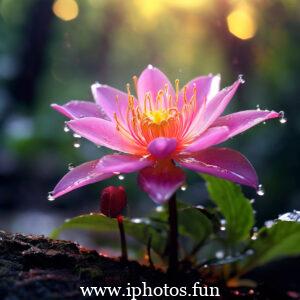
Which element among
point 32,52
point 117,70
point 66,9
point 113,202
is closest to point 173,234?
point 113,202

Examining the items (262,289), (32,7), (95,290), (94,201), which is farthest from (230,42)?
(95,290)

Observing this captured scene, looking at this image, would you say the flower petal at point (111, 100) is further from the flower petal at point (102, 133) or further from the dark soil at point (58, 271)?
the dark soil at point (58, 271)

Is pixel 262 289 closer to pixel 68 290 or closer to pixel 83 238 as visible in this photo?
pixel 68 290

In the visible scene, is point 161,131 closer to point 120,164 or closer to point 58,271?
point 120,164

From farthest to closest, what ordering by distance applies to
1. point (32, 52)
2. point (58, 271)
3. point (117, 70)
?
point (117, 70)
point (32, 52)
point (58, 271)

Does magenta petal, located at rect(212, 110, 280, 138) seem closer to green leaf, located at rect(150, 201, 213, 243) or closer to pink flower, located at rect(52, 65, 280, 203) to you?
pink flower, located at rect(52, 65, 280, 203)

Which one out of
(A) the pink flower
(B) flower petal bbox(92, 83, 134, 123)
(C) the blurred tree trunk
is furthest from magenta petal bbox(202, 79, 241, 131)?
(C) the blurred tree trunk
